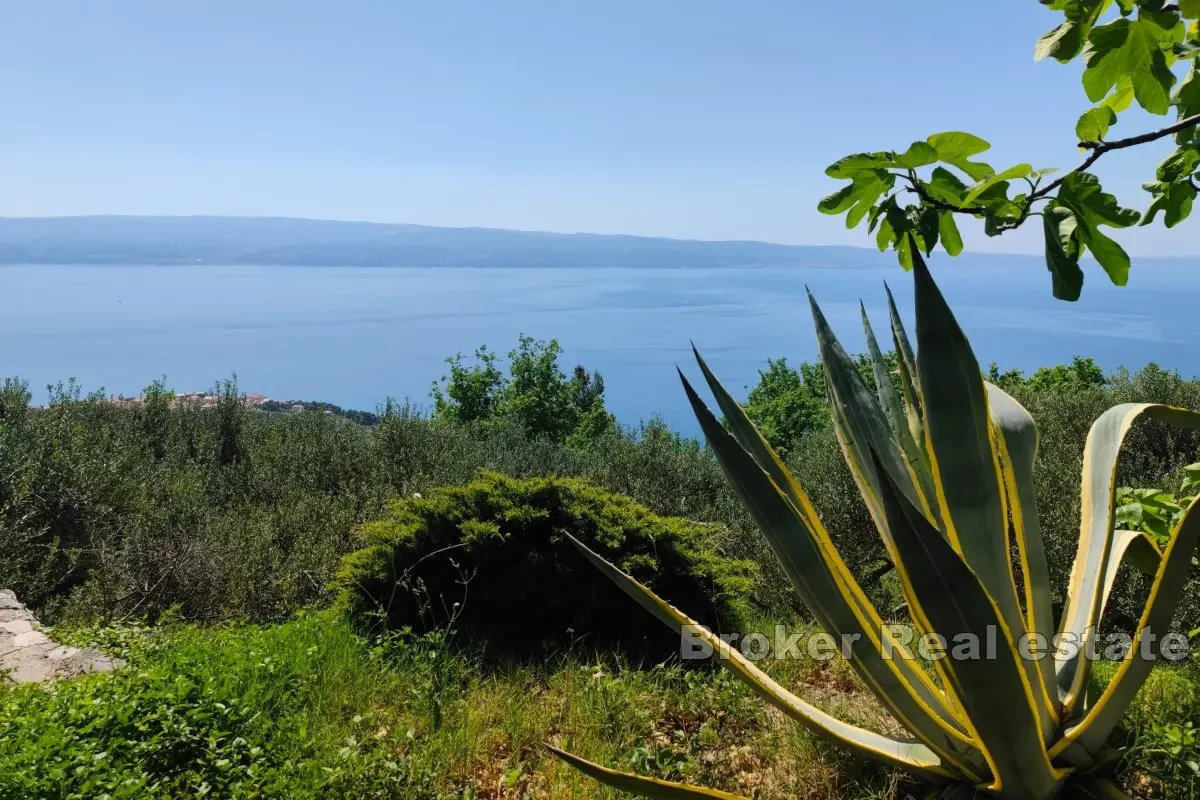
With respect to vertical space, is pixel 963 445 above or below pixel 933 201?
below

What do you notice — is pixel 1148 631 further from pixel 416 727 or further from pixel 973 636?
pixel 416 727

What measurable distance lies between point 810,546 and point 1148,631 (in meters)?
0.66

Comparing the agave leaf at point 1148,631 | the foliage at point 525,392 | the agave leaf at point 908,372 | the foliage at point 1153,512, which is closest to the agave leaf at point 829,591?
the agave leaf at point 1148,631

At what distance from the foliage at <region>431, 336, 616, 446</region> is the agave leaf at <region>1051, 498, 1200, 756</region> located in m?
13.4

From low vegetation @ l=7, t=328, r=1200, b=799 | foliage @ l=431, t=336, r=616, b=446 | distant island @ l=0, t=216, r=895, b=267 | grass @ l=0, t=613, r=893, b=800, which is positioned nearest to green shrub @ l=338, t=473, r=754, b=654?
low vegetation @ l=7, t=328, r=1200, b=799

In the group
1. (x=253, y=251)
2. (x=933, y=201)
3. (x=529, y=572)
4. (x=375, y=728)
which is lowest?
(x=375, y=728)

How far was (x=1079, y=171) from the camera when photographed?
1.32 metres

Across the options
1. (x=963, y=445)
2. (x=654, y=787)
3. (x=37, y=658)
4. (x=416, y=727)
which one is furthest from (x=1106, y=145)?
(x=37, y=658)

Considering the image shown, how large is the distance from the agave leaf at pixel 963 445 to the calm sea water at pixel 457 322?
148ft

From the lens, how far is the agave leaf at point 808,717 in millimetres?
1620

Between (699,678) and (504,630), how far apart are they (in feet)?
4.11

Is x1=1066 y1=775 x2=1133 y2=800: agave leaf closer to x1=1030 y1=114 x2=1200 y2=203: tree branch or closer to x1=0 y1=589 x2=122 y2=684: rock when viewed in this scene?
x1=1030 y1=114 x2=1200 y2=203: tree branch

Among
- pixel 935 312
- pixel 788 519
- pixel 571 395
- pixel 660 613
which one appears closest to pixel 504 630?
pixel 660 613

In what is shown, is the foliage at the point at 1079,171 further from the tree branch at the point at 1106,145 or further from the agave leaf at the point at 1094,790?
the agave leaf at the point at 1094,790
